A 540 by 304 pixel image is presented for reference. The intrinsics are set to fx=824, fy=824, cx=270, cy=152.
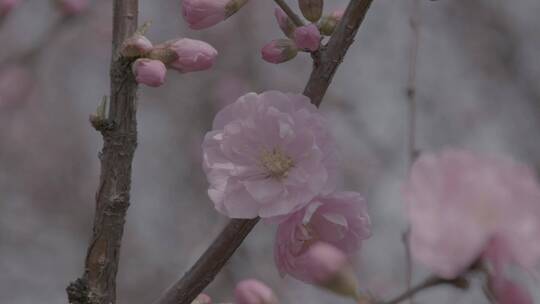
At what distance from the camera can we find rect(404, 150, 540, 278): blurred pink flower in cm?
121

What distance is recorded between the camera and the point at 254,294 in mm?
1673

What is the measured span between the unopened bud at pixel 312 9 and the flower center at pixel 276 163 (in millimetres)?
330

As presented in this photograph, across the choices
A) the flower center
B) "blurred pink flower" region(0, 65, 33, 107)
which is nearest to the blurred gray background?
"blurred pink flower" region(0, 65, 33, 107)

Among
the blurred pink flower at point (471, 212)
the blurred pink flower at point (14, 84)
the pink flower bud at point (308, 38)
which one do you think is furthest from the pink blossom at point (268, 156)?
the blurred pink flower at point (14, 84)

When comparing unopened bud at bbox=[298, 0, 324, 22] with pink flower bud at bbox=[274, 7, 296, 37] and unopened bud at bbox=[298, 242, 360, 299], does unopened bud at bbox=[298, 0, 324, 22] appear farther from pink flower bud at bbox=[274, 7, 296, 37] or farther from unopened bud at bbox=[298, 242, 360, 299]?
unopened bud at bbox=[298, 242, 360, 299]

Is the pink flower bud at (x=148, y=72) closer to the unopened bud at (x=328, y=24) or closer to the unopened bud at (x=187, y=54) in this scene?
the unopened bud at (x=187, y=54)

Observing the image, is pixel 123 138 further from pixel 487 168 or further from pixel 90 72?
pixel 90 72

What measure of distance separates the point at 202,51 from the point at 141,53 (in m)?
0.15

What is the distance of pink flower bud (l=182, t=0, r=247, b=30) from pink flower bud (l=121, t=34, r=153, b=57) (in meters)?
0.25

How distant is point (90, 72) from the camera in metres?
9.10

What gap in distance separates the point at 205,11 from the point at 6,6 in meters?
1.53

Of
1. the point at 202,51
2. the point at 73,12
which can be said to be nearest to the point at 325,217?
the point at 202,51

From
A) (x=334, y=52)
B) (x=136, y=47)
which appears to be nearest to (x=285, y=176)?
(x=334, y=52)

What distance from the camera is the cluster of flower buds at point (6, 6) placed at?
3238 millimetres
